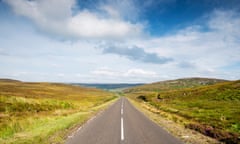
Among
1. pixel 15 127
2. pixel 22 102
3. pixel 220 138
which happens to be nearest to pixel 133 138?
pixel 220 138

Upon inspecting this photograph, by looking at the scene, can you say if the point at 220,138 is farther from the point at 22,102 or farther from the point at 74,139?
the point at 22,102

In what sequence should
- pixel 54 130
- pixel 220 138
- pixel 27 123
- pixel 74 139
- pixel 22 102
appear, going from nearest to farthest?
Answer: pixel 74 139 < pixel 220 138 < pixel 54 130 < pixel 27 123 < pixel 22 102

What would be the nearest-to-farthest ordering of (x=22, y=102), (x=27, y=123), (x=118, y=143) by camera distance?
(x=118, y=143) < (x=27, y=123) < (x=22, y=102)

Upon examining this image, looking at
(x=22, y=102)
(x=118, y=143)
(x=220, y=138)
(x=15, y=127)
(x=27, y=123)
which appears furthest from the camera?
(x=22, y=102)

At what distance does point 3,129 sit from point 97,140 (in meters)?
7.36

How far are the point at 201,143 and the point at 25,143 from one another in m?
8.92

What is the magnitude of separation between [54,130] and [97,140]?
4276 millimetres

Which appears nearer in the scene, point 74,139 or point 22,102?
point 74,139

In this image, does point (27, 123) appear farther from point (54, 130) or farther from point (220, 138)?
point (220, 138)

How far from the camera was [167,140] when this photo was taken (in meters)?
10.9

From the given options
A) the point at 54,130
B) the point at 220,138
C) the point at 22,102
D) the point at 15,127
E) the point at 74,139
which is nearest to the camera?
the point at 74,139

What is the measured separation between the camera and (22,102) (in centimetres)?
3034

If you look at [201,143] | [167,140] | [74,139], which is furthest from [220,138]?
[74,139]

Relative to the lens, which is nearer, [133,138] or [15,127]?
[133,138]
